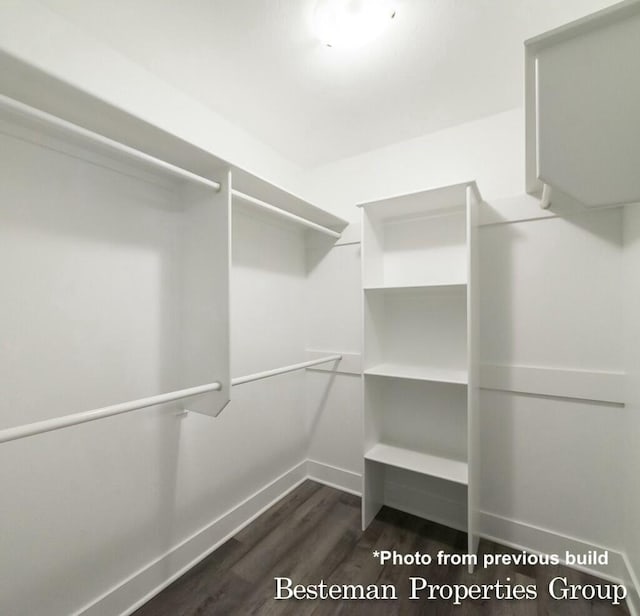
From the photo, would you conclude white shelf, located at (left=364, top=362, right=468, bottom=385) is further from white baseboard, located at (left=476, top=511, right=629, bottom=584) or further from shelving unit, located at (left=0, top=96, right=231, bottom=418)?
shelving unit, located at (left=0, top=96, right=231, bottom=418)

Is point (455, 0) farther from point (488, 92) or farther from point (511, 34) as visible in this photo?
point (488, 92)

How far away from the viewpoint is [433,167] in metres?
2.10

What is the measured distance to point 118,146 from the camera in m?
1.08

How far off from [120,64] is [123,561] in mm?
2230

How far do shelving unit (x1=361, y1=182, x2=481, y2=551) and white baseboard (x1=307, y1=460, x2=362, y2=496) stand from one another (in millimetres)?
213

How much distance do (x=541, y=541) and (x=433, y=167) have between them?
2.27 meters

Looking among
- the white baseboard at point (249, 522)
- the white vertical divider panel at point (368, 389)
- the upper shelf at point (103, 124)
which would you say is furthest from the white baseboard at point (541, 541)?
the upper shelf at point (103, 124)

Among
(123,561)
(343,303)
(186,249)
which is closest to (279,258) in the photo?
(343,303)

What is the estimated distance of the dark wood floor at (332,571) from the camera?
1.41 m

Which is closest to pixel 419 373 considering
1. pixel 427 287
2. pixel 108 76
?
pixel 427 287

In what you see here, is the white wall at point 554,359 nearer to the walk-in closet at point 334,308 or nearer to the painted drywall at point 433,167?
the walk-in closet at point 334,308

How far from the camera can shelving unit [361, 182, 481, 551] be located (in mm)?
1928

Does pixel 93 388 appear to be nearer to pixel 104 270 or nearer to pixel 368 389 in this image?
pixel 104 270

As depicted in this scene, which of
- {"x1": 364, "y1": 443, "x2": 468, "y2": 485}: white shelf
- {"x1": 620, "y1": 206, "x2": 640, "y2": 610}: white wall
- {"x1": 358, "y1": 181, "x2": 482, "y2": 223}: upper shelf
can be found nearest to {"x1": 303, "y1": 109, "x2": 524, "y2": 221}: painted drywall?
{"x1": 358, "y1": 181, "x2": 482, "y2": 223}: upper shelf
